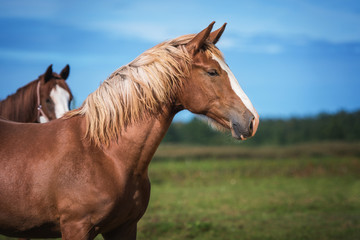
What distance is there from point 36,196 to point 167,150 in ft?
62.3

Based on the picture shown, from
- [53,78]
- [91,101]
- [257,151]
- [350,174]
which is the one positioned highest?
[53,78]

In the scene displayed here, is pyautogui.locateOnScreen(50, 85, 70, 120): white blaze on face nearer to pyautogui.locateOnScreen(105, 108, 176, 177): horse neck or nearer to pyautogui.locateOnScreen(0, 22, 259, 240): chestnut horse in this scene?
pyautogui.locateOnScreen(0, 22, 259, 240): chestnut horse

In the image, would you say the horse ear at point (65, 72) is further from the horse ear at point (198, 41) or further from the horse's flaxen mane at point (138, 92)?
the horse ear at point (198, 41)

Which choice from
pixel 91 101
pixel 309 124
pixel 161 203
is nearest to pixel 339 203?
pixel 161 203

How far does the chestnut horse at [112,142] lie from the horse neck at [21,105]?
2.41m

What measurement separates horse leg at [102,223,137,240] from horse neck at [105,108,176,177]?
502 millimetres

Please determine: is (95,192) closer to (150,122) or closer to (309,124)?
(150,122)

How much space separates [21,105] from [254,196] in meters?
8.88

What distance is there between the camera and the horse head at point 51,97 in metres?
5.46

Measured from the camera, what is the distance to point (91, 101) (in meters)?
3.13

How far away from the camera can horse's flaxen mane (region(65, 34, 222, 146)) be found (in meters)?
3.01

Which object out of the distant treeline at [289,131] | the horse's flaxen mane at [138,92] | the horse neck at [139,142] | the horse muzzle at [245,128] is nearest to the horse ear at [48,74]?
the horse's flaxen mane at [138,92]

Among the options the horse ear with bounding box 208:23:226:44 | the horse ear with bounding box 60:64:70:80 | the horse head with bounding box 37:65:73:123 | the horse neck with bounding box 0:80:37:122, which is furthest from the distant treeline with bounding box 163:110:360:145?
the horse ear with bounding box 208:23:226:44

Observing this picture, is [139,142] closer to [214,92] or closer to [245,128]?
[214,92]
